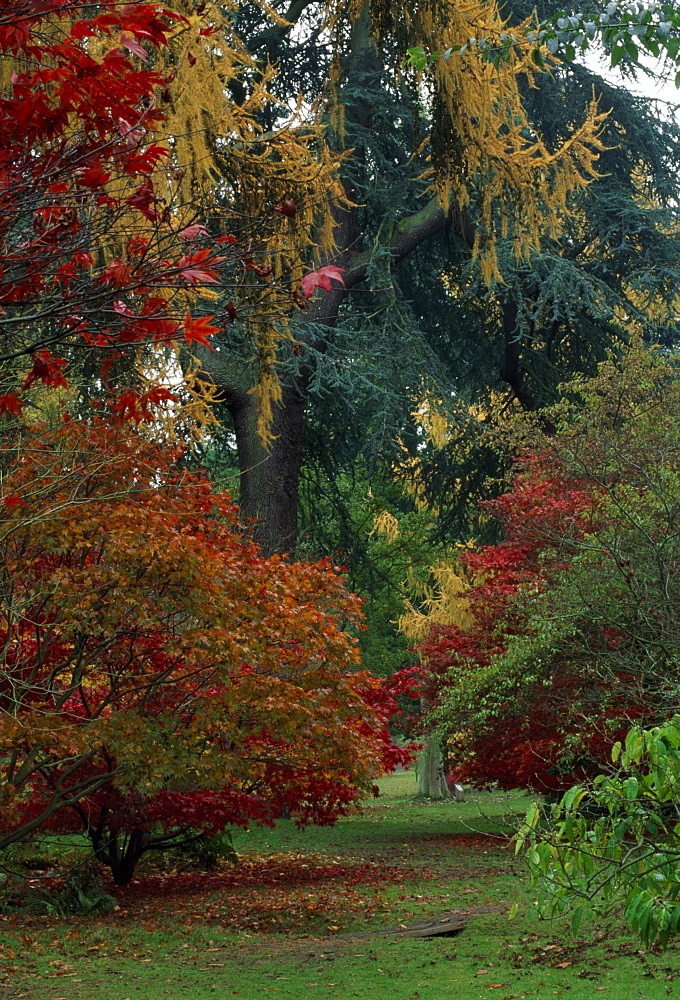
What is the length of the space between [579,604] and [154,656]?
403 centimetres

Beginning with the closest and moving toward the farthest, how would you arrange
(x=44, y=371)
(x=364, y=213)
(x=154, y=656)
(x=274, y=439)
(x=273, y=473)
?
(x=44, y=371) < (x=154, y=656) < (x=274, y=439) < (x=273, y=473) < (x=364, y=213)

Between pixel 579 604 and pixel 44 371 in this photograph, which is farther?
pixel 579 604

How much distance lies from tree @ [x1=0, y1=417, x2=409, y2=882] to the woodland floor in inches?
39.9

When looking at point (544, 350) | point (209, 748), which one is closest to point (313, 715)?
point (209, 748)

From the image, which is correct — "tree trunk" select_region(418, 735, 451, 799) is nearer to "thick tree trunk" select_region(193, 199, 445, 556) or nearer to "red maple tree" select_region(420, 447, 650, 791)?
"red maple tree" select_region(420, 447, 650, 791)

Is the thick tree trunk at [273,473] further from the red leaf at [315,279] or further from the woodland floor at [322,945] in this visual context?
the red leaf at [315,279]

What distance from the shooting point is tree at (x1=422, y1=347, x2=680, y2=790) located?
8.59m

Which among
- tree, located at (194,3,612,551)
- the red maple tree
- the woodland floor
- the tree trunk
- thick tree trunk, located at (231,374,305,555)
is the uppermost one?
tree, located at (194,3,612,551)

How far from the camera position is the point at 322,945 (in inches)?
321

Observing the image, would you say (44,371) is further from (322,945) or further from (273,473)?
(273,473)

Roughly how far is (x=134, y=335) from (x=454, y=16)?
7.16 metres

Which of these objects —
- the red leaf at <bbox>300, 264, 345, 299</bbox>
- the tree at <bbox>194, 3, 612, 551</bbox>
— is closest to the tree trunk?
the tree at <bbox>194, 3, 612, 551</bbox>

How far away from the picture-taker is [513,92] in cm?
1105

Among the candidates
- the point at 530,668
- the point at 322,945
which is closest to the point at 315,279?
the point at 322,945
